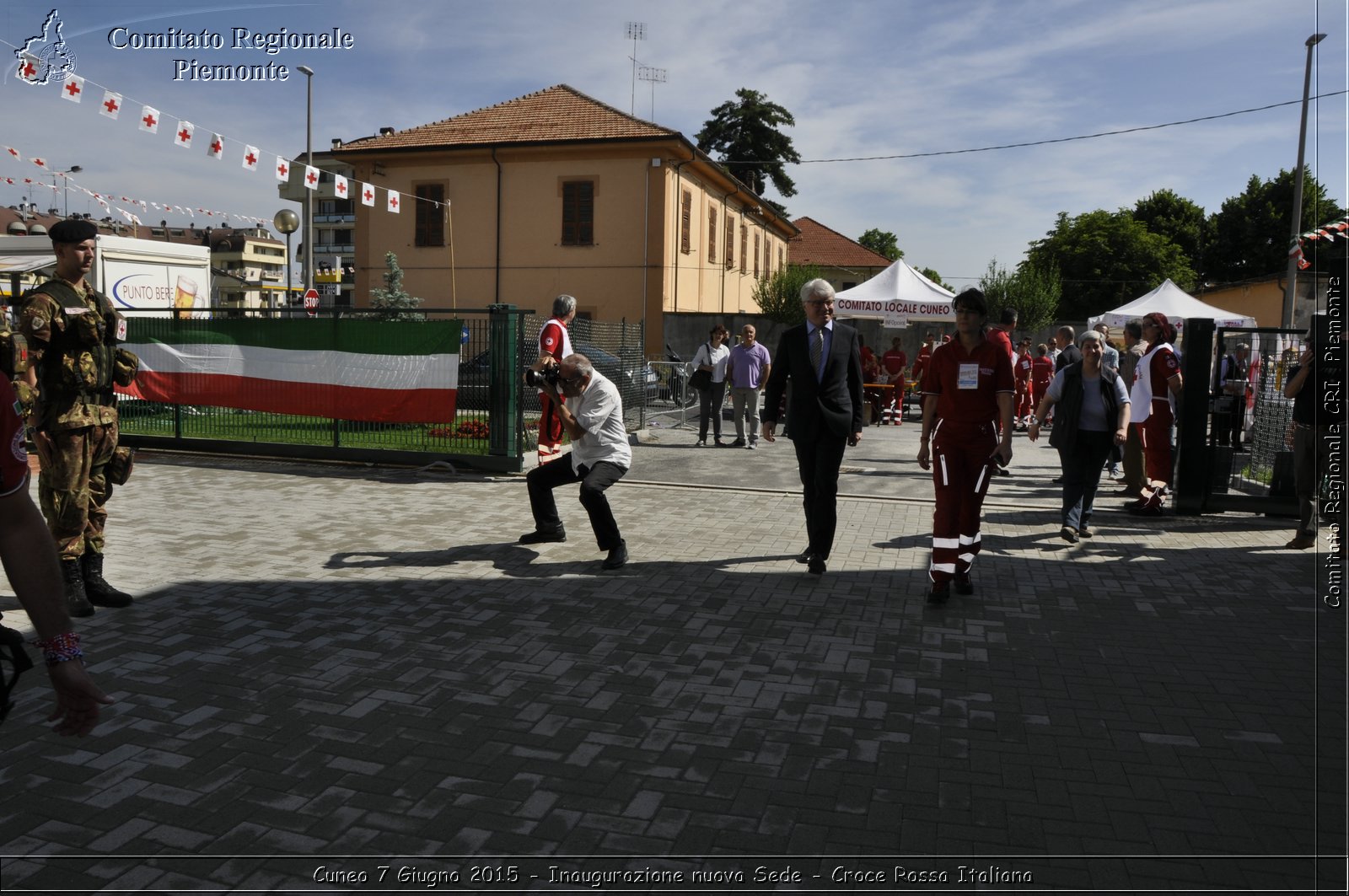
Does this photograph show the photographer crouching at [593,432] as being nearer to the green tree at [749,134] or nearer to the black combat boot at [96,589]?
the black combat boot at [96,589]

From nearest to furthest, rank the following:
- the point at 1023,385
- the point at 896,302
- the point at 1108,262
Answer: the point at 1023,385
the point at 896,302
the point at 1108,262

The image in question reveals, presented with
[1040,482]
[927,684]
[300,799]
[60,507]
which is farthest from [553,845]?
[1040,482]

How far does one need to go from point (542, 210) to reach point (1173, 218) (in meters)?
53.6

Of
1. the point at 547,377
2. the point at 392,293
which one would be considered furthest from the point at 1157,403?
the point at 392,293

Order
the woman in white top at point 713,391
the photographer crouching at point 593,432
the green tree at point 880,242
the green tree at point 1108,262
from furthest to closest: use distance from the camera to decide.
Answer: the green tree at point 880,242 → the green tree at point 1108,262 → the woman in white top at point 713,391 → the photographer crouching at point 593,432

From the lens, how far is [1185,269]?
6275 cm

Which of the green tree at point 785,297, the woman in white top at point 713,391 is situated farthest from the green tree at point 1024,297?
the woman in white top at point 713,391

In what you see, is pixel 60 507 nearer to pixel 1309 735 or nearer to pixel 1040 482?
pixel 1309 735

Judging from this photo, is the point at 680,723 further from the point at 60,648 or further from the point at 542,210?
the point at 542,210

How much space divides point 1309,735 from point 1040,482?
8.28 m

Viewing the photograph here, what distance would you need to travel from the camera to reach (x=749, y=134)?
57.2 m

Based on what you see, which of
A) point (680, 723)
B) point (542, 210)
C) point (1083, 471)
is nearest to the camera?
point (680, 723)

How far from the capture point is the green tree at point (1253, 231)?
53.8m

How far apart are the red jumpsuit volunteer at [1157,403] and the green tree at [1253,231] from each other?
50.6m
